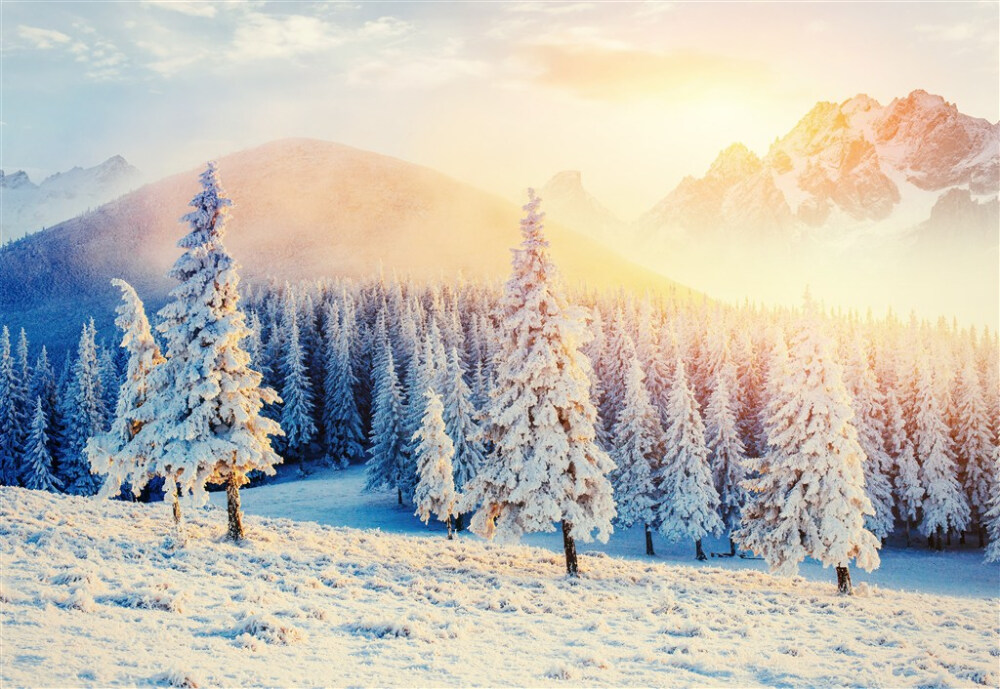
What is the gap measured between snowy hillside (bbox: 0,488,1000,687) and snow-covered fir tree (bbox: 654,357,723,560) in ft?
68.7

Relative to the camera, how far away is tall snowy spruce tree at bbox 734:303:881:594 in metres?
27.4

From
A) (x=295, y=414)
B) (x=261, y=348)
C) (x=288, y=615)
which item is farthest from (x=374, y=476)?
(x=288, y=615)

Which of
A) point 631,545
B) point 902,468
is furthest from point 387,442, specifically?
point 902,468

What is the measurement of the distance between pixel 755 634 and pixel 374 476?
146 feet

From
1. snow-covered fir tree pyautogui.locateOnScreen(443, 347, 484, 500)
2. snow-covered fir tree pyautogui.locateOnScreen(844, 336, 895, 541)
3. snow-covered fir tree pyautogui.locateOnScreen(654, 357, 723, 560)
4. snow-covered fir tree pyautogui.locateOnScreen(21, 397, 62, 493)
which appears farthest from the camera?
snow-covered fir tree pyautogui.locateOnScreen(21, 397, 62, 493)

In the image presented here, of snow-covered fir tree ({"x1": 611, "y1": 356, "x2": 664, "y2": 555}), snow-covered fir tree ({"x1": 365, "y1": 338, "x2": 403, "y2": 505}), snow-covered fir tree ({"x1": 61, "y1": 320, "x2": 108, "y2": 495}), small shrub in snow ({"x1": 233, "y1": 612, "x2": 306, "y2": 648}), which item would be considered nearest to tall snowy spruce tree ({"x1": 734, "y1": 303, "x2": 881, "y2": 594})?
small shrub in snow ({"x1": 233, "y1": 612, "x2": 306, "y2": 648})

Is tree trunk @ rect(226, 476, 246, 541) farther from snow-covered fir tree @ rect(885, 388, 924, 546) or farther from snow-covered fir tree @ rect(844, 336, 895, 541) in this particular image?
snow-covered fir tree @ rect(885, 388, 924, 546)

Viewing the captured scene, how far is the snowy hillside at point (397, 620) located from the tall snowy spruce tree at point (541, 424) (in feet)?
7.58

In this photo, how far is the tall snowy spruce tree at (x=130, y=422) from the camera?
24141mm

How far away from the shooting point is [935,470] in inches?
2137

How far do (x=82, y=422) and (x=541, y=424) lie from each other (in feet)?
183

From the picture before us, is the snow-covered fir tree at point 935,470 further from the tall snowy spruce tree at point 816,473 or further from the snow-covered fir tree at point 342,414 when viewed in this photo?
the snow-covered fir tree at point 342,414

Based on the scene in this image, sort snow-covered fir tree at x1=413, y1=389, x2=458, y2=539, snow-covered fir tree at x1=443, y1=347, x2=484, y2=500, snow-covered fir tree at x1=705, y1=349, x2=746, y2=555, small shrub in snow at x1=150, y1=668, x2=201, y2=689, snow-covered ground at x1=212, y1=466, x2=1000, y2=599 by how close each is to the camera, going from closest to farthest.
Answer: small shrub in snow at x1=150, y1=668, x2=201, y2=689, snow-covered fir tree at x1=413, y1=389, x2=458, y2=539, snow-covered ground at x1=212, y1=466, x2=1000, y2=599, snow-covered fir tree at x1=705, y1=349, x2=746, y2=555, snow-covered fir tree at x1=443, y1=347, x2=484, y2=500

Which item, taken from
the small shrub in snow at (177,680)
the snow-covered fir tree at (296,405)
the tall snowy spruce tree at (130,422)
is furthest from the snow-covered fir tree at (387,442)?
the small shrub in snow at (177,680)
